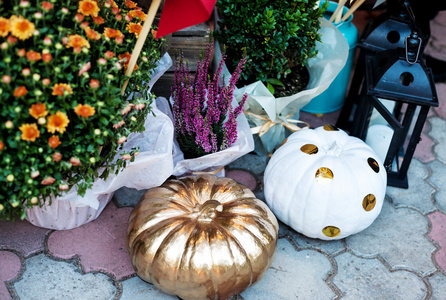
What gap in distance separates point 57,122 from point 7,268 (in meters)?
0.78

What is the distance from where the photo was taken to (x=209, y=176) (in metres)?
1.92

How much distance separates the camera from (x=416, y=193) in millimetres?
2279

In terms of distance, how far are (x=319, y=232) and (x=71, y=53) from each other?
1.20 metres

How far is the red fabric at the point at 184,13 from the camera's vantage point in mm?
1362

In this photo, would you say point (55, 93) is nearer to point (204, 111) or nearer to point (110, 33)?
point (110, 33)

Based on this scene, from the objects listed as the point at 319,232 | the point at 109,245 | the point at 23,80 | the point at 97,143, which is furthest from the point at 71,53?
the point at 319,232

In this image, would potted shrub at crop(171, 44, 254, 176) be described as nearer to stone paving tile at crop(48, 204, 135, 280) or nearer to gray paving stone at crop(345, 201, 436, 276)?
stone paving tile at crop(48, 204, 135, 280)

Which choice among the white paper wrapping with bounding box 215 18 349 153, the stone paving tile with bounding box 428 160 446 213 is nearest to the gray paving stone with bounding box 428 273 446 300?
the stone paving tile with bounding box 428 160 446 213

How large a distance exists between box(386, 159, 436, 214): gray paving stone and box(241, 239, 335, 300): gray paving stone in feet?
1.93

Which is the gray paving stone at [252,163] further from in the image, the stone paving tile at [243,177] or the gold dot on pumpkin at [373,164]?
the gold dot on pumpkin at [373,164]

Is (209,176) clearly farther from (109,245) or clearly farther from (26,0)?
(26,0)

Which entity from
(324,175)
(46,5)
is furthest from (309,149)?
(46,5)

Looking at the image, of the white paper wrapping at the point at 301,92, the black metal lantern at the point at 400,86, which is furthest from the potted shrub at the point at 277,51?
the black metal lantern at the point at 400,86

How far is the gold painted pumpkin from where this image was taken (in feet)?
5.15
